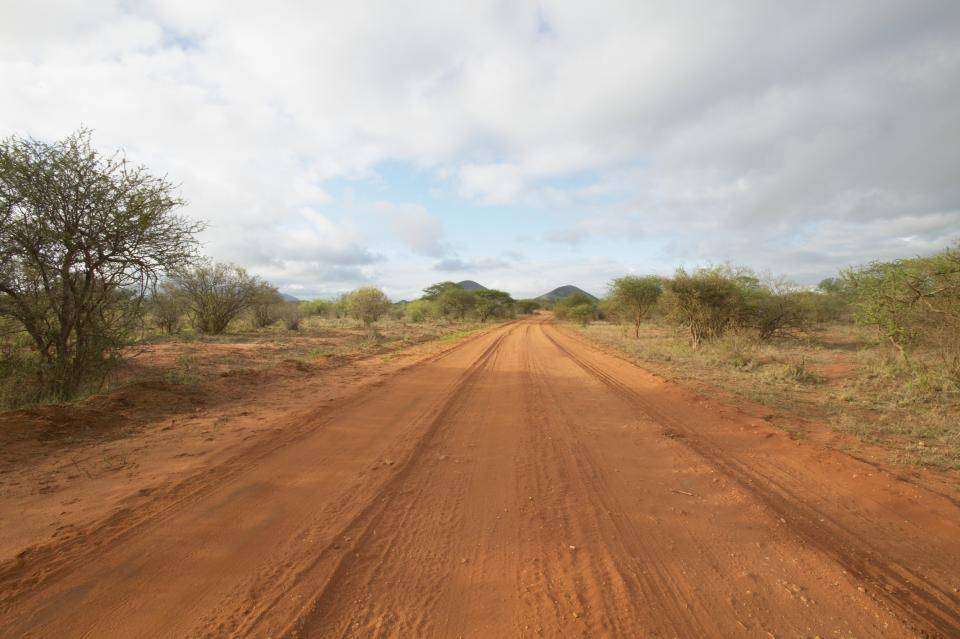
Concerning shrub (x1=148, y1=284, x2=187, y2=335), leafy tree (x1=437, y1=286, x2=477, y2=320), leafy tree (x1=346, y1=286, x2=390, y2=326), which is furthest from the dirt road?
leafy tree (x1=437, y1=286, x2=477, y2=320)

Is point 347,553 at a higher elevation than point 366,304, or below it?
below

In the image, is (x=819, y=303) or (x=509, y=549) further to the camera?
(x=819, y=303)

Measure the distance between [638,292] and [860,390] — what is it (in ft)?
69.3

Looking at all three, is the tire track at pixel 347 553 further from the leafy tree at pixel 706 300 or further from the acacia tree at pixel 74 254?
the leafy tree at pixel 706 300

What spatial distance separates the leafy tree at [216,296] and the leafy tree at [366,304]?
11.6m

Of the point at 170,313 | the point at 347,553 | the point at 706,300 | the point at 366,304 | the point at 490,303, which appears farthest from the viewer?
the point at 490,303

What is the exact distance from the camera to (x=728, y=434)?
20.3 feet

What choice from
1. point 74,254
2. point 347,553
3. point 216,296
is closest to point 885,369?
point 347,553

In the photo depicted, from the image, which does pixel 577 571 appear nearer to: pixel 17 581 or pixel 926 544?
pixel 926 544

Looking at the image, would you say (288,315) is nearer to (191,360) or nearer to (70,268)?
(191,360)

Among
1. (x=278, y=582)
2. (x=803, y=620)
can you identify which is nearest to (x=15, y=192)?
(x=278, y=582)

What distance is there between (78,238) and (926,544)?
44.1 ft

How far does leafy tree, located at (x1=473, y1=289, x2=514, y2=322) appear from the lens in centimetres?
6100

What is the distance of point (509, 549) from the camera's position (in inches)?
126
